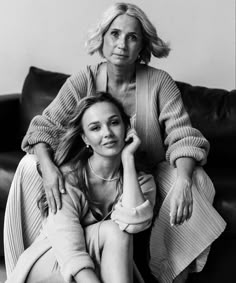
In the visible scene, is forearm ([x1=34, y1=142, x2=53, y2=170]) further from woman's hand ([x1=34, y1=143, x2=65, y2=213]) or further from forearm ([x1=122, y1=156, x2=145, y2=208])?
forearm ([x1=122, y1=156, x2=145, y2=208])

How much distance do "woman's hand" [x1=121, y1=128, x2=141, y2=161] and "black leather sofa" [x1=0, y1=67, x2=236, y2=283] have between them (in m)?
0.37

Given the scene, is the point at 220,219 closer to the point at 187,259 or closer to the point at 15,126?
the point at 187,259

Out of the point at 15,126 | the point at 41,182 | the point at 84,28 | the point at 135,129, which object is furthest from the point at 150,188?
the point at 84,28

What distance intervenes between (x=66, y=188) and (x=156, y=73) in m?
0.52

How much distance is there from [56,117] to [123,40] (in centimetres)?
34

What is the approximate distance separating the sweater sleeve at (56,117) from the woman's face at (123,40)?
5.9 inches

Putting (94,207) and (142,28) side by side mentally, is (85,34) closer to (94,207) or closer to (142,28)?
(142,28)

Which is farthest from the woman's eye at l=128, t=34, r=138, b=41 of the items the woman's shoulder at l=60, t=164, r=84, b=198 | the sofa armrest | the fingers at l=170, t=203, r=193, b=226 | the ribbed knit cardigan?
the sofa armrest

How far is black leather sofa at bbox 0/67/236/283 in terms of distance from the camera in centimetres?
206

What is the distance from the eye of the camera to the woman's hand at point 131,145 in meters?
1.87

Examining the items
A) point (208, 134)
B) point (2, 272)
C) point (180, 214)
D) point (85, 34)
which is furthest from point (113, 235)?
point (85, 34)

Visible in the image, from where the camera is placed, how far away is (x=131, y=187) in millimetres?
1805

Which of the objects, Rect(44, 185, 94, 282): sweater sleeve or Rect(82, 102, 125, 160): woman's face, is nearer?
Rect(44, 185, 94, 282): sweater sleeve

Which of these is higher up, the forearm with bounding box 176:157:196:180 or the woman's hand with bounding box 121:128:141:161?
the woman's hand with bounding box 121:128:141:161
